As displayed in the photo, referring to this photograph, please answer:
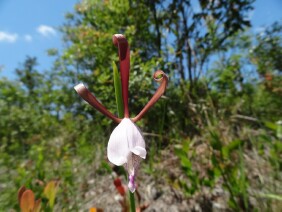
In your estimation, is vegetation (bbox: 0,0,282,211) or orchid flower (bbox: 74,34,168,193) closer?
orchid flower (bbox: 74,34,168,193)

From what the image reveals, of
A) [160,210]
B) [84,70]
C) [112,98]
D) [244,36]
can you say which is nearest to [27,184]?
[160,210]

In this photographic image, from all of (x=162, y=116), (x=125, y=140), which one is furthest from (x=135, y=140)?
(x=162, y=116)

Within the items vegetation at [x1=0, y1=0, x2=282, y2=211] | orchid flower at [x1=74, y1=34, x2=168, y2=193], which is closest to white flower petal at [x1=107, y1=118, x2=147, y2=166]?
orchid flower at [x1=74, y1=34, x2=168, y2=193]

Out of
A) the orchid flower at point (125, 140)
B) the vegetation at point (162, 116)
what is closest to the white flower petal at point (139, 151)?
the orchid flower at point (125, 140)

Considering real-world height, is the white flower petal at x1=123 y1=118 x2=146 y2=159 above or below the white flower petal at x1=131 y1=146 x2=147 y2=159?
above

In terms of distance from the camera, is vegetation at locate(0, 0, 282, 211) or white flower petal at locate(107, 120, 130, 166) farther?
vegetation at locate(0, 0, 282, 211)

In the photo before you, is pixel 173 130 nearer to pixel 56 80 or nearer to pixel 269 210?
pixel 269 210

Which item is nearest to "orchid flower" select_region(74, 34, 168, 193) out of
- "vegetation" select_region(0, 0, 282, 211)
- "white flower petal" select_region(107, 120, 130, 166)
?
"white flower petal" select_region(107, 120, 130, 166)

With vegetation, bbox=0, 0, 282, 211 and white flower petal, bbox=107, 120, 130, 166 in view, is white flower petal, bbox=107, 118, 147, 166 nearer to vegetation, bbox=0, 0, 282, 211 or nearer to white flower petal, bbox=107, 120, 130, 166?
white flower petal, bbox=107, 120, 130, 166

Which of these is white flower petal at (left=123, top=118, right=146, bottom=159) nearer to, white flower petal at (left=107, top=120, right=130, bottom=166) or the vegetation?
Answer: white flower petal at (left=107, top=120, right=130, bottom=166)

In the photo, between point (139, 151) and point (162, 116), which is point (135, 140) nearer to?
point (139, 151)
